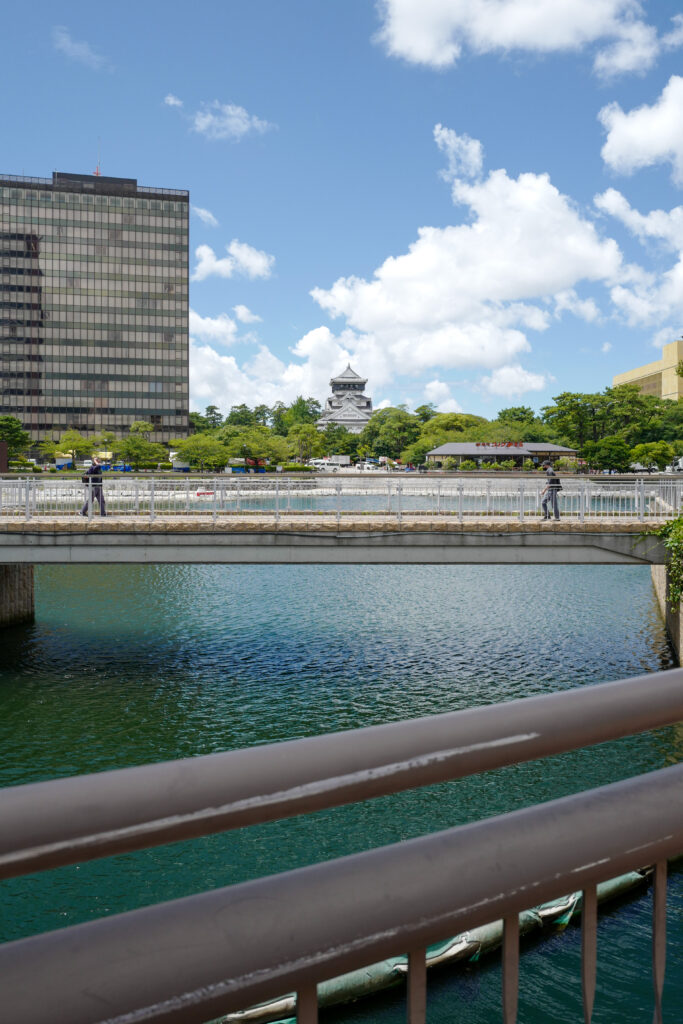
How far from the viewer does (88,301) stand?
122438 mm

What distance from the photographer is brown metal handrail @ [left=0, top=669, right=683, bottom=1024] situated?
0.98 meters

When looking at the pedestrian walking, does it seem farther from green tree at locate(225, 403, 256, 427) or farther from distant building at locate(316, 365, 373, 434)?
distant building at locate(316, 365, 373, 434)

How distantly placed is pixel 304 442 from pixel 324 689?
99372mm

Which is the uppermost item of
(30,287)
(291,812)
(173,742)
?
(30,287)

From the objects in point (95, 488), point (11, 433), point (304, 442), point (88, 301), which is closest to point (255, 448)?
point (304, 442)

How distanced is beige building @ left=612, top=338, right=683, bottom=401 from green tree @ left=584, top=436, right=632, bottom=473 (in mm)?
66620

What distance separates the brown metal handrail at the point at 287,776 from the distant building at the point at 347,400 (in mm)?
161661

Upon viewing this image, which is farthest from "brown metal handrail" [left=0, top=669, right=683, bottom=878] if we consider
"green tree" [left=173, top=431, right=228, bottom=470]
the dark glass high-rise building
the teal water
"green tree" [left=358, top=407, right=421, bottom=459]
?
"green tree" [left=358, top=407, right=421, bottom=459]

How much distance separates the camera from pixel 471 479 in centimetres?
Answer: 8475

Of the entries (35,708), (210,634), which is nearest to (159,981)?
(35,708)

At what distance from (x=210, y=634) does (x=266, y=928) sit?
24.8 meters

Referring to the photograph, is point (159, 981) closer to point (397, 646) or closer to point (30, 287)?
point (397, 646)

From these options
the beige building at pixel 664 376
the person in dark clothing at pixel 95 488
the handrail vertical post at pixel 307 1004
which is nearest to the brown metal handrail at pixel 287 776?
the handrail vertical post at pixel 307 1004

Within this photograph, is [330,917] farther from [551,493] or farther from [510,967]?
[551,493]
